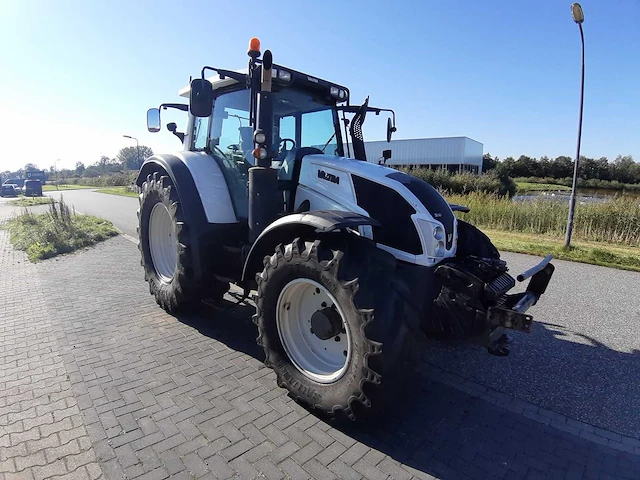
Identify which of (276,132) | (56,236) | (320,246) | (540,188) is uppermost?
(276,132)

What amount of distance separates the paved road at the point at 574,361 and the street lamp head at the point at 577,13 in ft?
20.5

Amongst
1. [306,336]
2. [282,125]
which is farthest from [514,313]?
[282,125]

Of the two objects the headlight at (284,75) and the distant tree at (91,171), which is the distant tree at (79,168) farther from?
the headlight at (284,75)

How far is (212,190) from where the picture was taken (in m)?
4.30

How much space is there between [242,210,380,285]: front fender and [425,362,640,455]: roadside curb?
1641 mm

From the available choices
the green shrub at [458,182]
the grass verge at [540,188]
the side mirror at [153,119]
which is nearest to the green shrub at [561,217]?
the green shrub at [458,182]

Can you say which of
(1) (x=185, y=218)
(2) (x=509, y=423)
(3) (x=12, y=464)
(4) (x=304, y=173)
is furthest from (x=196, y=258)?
(2) (x=509, y=423)

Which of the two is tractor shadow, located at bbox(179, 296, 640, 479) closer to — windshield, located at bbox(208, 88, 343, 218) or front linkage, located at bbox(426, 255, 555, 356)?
front linkage, located at bbox(426, 255, 555, 356)

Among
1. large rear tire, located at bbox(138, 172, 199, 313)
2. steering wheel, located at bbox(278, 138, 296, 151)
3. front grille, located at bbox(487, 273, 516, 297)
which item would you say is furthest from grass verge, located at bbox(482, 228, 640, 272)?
large rear tire, located at bbox(138, 172, 199, 313)

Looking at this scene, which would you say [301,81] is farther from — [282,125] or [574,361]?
[574,361]

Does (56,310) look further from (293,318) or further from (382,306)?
(382,306)

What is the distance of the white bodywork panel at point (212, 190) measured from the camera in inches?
167

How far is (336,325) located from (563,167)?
47.5 meters

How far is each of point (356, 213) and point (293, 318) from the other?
3.33 ft
